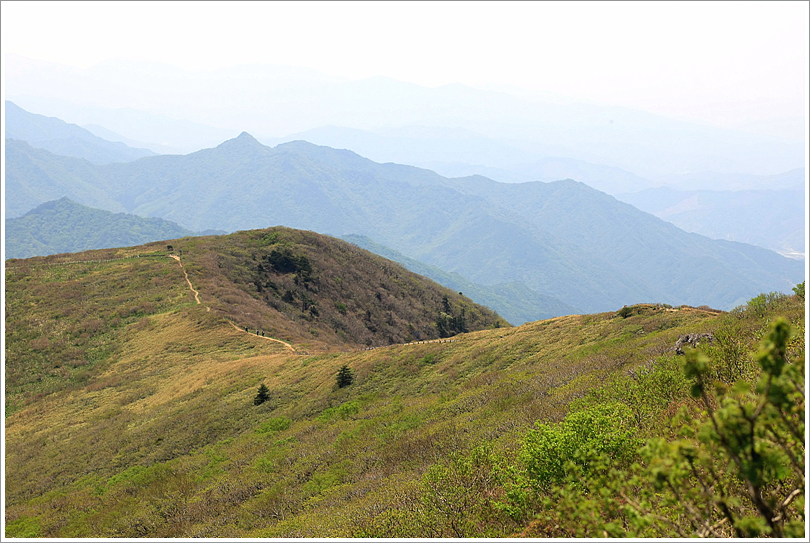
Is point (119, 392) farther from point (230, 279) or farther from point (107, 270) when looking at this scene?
point (107, 270)

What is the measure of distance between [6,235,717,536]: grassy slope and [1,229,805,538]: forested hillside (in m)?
0.11

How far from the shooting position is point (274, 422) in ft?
66.7

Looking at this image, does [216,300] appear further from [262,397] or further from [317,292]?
[262,397]

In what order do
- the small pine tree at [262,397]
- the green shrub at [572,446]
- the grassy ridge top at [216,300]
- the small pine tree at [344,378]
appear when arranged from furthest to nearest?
1. the grassy ridge top at [216,300]
2. the small pine tree at [262,397]
3. the small pine tree at [344,378]
4. the green shrub at [572,446]

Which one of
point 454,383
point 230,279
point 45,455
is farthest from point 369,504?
point 230,279

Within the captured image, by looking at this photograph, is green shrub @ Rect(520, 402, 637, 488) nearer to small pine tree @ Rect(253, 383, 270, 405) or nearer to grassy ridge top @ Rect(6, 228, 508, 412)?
small pine tree @ Rect(253, 383, 270, 405)

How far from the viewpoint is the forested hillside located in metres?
3.96

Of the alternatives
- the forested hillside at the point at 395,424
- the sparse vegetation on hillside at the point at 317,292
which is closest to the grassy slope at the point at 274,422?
the forested hillside at the point at 395,424

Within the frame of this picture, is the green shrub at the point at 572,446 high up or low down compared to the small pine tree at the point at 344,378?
up

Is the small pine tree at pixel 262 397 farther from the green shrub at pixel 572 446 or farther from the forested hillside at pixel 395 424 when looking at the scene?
the green shrub at pixel 572 446

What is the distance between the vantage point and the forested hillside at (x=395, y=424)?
3.96 m

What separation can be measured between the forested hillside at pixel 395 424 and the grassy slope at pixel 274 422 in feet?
0.38

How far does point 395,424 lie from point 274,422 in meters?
7.32

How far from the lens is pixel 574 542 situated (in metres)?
4.04
